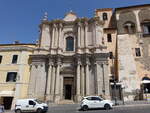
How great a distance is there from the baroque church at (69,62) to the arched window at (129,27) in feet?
20.4

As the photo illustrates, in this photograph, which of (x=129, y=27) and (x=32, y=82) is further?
(x=129, y=27)

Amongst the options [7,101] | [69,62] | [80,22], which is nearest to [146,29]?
[80,22]

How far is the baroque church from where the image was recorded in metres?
22.9

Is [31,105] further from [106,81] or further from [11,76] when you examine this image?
[106,81]

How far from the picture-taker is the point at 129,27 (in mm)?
29062

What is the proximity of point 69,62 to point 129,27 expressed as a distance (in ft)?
48.1

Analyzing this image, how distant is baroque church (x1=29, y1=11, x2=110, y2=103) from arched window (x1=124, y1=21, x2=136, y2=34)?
6.21m

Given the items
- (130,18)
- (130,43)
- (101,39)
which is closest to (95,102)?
(101,39)

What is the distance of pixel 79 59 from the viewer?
79.3 ft

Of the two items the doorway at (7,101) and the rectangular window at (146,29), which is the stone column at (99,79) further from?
the doorway at (7,101)

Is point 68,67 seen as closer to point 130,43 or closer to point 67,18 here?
point 67,18

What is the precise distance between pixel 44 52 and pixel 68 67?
5206 millimetres

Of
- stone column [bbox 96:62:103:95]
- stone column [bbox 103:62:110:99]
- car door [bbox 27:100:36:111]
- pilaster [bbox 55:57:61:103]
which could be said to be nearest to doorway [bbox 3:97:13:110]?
pilaster [bbox 55:57:61:103]

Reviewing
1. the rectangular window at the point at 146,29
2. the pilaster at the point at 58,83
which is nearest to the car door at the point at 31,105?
the pilaster at the point at 58,83
